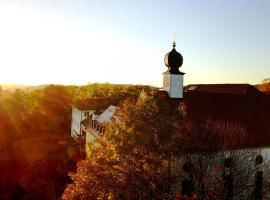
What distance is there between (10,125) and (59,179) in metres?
37.3

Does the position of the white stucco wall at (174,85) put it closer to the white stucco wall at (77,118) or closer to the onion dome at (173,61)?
the onion dome at (173,61)

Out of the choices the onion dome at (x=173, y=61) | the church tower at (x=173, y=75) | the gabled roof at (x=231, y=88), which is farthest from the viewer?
the gabled roof at (x=231, y=88)

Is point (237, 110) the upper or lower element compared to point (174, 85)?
lower

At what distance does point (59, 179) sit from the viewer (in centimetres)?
4050

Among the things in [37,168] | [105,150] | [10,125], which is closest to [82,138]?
[37,168]

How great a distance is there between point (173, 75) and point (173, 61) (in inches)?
55.1

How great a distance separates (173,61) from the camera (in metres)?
35.0

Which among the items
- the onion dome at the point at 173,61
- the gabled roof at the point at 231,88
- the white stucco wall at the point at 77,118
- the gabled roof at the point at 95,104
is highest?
the onion dome at the point at 173,61

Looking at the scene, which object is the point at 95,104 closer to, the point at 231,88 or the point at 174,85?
the point at 231,88

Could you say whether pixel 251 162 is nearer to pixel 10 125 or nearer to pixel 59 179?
pixel 59 179

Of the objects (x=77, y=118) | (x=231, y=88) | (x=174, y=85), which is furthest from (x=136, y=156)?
(x=77, y=118)

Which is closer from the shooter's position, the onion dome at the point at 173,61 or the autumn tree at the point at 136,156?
the autumn tree at the point at 136,156

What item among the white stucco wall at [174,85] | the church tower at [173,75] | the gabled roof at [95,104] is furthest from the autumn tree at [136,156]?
the gabled roof at [95,104]

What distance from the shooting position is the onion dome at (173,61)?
34.9 m
